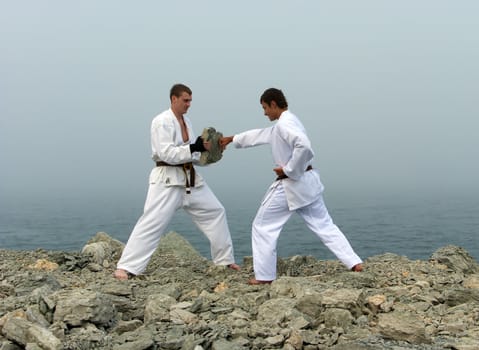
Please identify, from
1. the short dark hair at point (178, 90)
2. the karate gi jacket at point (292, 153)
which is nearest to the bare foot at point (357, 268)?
the karate gi jacket at point (292, 153)

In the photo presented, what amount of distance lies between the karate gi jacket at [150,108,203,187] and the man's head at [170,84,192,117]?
9cm

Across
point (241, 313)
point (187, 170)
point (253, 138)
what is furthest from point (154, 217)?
point (241, 313)

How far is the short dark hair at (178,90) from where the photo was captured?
6.46 meters

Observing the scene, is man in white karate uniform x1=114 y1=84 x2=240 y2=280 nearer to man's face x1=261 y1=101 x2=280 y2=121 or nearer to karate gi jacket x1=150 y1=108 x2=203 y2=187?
karate gi jacket x1=150 y1=108 x2=203 y2=187

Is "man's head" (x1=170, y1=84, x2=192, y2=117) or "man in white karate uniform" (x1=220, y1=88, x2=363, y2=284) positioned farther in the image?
"man's head" (x1=170, y1=84, x2=192, y2=117)

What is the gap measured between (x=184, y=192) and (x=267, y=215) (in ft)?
3.72

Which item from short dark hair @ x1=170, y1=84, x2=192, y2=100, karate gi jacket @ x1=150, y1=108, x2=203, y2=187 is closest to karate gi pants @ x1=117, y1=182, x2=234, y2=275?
karate gi jacket @ x1=150, y1=108, x2=203, y2=187

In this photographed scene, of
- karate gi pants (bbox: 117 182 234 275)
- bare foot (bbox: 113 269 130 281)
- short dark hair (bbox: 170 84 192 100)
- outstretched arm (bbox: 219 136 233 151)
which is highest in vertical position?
short dark hair (bbox: 170 84 192 100)

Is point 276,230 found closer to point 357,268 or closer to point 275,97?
point 357,268

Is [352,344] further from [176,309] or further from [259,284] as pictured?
[259,284]

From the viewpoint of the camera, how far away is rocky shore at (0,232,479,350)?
3883 mm

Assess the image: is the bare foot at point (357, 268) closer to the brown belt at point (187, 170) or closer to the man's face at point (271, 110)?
the man's face at point (271, 110)

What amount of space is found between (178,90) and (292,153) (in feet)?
5.41

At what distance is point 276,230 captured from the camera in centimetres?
614
